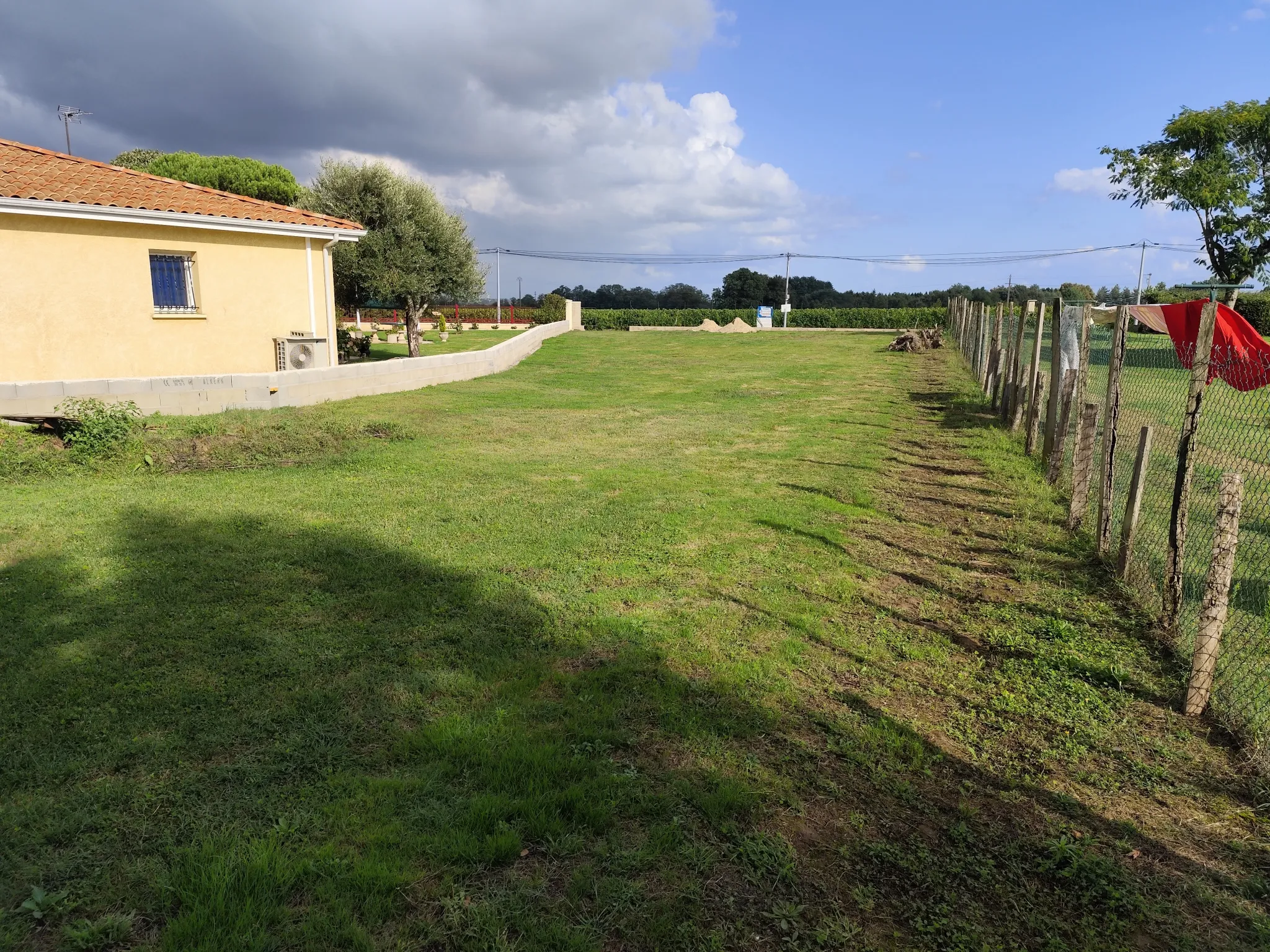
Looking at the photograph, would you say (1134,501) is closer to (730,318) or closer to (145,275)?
(145,275)

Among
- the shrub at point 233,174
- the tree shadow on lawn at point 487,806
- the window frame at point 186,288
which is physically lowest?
the tree shadow on lawn at point 487,806

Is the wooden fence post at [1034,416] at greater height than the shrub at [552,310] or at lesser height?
lesser

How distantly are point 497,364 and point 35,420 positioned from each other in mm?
11672

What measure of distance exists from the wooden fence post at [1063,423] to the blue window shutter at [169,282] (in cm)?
1366

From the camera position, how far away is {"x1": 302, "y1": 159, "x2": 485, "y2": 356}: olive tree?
20.9m

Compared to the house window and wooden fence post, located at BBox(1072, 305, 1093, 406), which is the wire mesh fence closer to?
wooden fence post, located at BBox(1072, 305, 1093, 406)

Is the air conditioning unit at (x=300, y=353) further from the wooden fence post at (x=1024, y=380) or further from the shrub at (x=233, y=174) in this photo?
the shrub at (x=233, y=174)

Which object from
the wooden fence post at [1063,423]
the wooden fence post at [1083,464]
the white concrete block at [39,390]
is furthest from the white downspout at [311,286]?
the wooden fence post at [1083,464]

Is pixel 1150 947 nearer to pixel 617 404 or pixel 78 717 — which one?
pixel 78 717

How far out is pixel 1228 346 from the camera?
Answer: 486 cm

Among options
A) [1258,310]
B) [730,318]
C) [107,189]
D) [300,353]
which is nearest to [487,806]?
[300,353]

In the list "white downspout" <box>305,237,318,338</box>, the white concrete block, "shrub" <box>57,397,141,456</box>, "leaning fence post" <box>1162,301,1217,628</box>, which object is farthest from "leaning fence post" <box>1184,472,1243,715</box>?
"white downspout" <box>305,237,318,338</box>

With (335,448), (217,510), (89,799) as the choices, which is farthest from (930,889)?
(335,448)

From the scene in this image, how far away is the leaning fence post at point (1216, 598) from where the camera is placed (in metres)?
3.60
